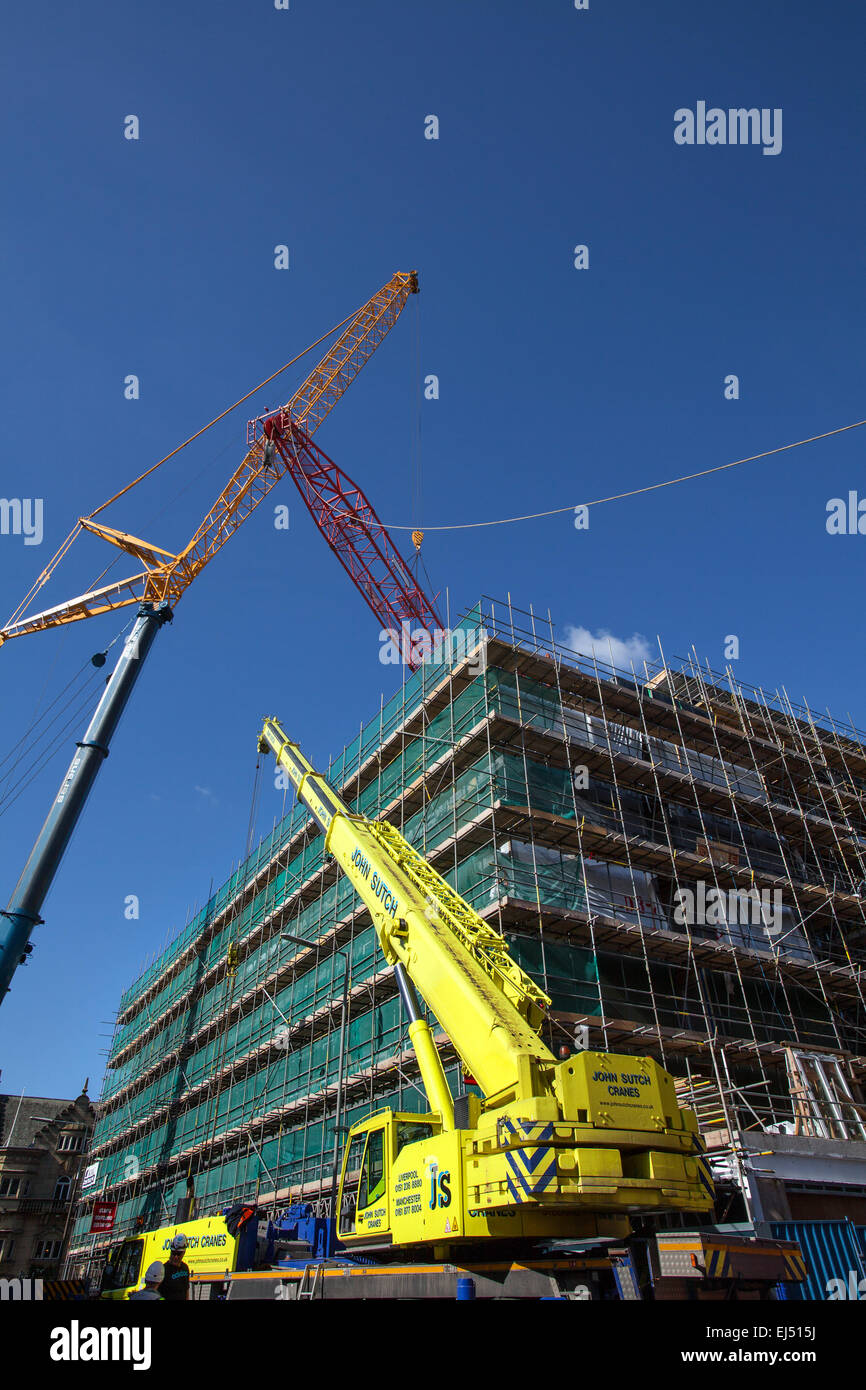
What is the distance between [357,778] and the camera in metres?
27.5

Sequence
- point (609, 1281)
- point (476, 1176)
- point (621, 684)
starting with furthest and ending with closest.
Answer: point (621, 684) < point (476, 1176) < point (609, 1281)

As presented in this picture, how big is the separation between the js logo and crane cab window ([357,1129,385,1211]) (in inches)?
72.2

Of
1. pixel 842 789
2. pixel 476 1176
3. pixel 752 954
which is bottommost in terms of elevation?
pixel 476 1176

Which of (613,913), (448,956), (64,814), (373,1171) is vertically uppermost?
(64,814)

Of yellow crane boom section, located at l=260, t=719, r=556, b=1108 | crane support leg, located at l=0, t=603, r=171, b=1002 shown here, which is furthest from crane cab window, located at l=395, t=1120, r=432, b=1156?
crane support leg, located at l=0, t=603, r=171, b=1002

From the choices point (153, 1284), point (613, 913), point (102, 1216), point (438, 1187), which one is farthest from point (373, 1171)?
point (102, 1216)

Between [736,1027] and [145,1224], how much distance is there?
91.2ft

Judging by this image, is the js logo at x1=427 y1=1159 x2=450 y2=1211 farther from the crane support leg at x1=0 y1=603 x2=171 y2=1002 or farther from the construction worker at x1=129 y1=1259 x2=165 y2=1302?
the crane support leg at x1=0 y1=603 x2=171 y2=1002

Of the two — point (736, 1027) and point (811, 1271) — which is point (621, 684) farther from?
point (811, 1271)

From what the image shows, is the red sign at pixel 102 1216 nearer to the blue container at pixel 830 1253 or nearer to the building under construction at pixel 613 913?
the building under construction at pixel 613 913

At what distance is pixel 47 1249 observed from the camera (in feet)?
153

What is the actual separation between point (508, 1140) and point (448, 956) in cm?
324

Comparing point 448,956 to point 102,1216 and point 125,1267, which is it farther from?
point 102,1216
